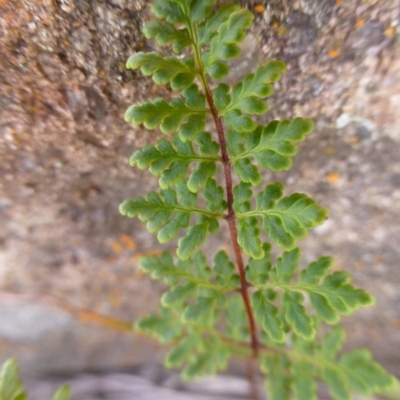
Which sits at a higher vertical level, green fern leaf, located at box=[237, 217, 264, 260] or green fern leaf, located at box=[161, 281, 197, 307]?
green fern leaf, located at box=[237, 217, 264, 260]

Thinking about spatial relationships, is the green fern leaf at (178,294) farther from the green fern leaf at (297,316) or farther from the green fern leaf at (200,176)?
the green fern leaf at (200,176)

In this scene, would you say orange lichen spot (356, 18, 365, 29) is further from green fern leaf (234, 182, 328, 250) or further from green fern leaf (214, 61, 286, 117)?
green fern leaf (234, 182, 328, 250)

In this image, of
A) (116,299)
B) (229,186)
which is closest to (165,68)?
(229,186)

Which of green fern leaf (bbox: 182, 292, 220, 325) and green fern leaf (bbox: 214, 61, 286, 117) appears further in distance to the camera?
green fern leaf (bbox: 182, 292, 220, 325)

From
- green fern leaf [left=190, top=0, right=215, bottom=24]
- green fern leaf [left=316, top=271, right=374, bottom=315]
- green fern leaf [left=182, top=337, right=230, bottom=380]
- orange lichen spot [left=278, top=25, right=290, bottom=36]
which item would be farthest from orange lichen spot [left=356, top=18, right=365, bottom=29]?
green fern leaf [left=182, top=337, right=230, bottom=380]

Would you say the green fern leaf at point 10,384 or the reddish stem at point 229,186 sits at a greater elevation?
the reddish stem at point 229,186

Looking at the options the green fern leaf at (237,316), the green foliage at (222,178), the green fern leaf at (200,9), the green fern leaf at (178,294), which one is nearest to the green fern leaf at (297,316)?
the green foliage at (222,178)

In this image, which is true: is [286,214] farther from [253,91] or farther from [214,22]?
[214,22]

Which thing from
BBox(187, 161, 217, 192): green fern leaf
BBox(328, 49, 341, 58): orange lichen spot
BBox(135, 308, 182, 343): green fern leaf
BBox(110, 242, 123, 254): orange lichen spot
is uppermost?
BBox(328, 49, 341, 58): orange lichen spot
